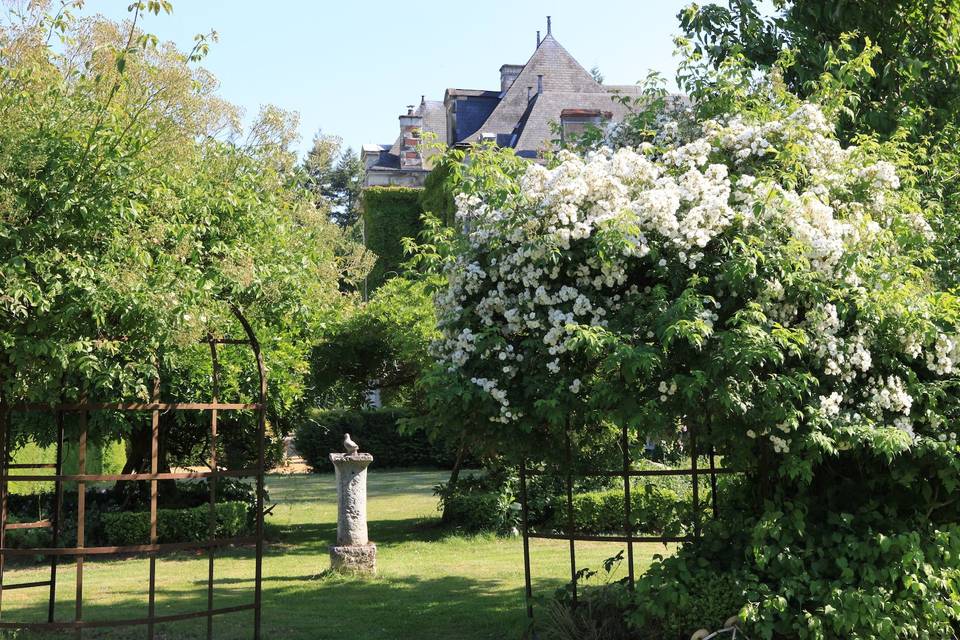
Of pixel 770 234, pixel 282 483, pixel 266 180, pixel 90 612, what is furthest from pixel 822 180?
pixel 282 483

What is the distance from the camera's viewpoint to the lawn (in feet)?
26.9

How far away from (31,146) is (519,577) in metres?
6.89

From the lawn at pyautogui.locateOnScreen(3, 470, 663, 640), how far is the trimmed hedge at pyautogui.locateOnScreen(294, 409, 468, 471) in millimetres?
8463

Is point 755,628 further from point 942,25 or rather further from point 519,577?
point 942,25

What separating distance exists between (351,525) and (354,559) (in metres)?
0.39

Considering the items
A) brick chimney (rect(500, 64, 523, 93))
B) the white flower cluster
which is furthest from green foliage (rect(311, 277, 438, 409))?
brick chimney (rect(500, 64, 523, 93))

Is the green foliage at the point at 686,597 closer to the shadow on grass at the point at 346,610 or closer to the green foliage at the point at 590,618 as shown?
the green foliage at the point at 590,618

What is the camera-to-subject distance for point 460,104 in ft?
115

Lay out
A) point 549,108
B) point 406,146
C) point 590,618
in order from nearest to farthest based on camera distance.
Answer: point 590,618 → point 549,108 → point 406,146

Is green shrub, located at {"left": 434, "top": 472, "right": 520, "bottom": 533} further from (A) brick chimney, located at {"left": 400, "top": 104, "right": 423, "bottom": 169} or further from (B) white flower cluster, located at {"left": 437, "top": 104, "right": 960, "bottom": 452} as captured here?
(A) brick chimney, located at {"left": 400, "top": 104, "right": 423, "bottom": 169}

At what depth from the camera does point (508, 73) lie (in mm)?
36500

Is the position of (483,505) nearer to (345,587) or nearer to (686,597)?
(345,587)

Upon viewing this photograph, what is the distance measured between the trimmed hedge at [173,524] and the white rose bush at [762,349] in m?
7.70

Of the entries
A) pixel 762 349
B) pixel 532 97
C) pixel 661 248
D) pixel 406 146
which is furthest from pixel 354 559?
pixel 406 146
